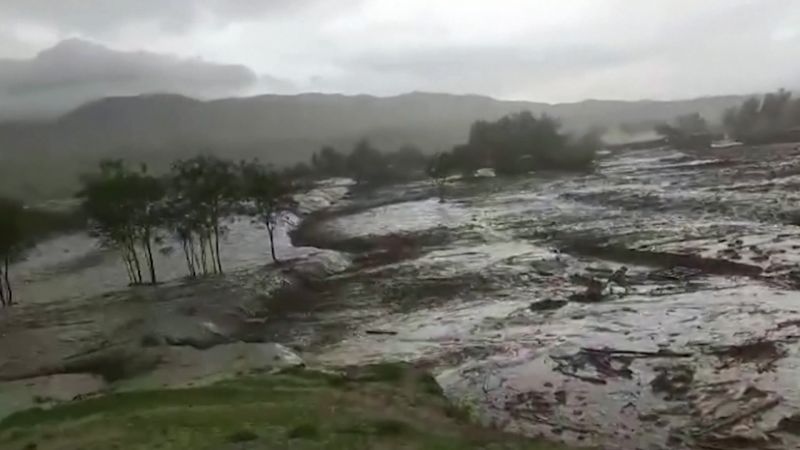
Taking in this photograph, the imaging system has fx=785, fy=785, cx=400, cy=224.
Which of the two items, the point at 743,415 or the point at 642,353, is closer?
the point at 743,415

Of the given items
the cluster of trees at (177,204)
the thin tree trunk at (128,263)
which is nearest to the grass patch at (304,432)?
the cluster of trees at (177,204)

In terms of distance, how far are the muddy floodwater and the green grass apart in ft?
1.88

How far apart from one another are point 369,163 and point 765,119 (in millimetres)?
16936

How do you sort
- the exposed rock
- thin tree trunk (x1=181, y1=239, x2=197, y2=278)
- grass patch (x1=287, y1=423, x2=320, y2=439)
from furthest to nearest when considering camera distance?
thin tree trunk (x1=181, y1=239, x2=197, y2=278) < the exposed rock < grass patch (x1=287, y1=423, x2=320, y2=439)

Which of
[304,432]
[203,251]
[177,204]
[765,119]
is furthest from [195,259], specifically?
[765,119]

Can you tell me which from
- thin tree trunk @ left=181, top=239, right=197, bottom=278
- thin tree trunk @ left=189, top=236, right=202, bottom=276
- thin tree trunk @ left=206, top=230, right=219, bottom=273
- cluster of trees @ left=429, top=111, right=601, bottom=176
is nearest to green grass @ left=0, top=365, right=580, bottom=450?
thin tree trunk @ left=181, top=239, right=197, bottom=278

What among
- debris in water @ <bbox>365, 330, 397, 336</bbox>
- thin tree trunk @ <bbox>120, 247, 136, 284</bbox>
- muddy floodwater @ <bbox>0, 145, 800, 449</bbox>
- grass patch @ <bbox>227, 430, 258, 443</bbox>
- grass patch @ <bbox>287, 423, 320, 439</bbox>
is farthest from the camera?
thin tree trunk @ <bbox>120, 247, 136, 284</bbox>

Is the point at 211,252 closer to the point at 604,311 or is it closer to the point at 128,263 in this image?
the point at 128,263

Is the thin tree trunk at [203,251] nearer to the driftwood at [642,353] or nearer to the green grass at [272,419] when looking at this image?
the green grass at [272,419]

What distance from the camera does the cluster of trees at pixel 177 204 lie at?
1463cm

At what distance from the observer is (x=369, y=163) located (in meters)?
25.0

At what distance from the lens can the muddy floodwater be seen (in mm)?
7129

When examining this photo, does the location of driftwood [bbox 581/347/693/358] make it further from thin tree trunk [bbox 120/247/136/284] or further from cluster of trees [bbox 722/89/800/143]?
cluster of trees [bbox 722/89/800/143]

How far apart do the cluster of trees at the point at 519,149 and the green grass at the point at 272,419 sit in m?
18.8
